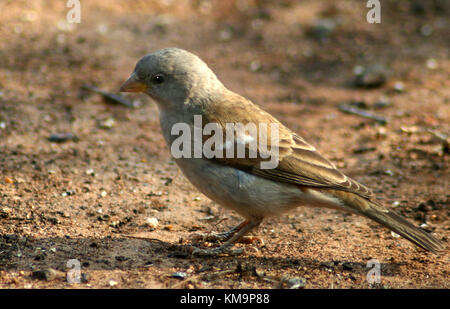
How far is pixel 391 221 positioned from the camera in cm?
457

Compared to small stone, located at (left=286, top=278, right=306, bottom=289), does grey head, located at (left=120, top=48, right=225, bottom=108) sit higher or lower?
higher

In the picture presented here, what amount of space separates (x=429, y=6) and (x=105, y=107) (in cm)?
724

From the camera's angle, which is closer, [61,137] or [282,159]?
[282,159]

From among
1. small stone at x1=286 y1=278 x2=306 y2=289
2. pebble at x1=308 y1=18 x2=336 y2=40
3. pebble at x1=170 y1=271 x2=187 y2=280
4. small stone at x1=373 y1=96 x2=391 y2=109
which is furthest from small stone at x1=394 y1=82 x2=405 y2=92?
pebble at x1=170 y1=271 x2=187 y2=280

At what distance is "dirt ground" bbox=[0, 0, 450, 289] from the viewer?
4586 millimetres

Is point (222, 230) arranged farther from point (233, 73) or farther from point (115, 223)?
point (233, 73)

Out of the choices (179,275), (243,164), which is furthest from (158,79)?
(179,275)

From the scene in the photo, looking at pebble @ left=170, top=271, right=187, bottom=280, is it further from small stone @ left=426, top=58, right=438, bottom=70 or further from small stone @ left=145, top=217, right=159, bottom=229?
small stone @ left=426, top=58, right=438, bottom=70

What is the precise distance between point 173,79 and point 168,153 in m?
1.92

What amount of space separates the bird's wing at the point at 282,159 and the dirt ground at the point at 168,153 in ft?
2.21

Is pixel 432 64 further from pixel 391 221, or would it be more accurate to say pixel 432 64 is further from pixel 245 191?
pixel 245 191

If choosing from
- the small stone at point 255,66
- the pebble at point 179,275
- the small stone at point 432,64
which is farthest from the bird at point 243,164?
the small stone at point 432,64

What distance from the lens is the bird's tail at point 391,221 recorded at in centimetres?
450

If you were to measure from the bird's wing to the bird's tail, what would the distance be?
0.23 feet
